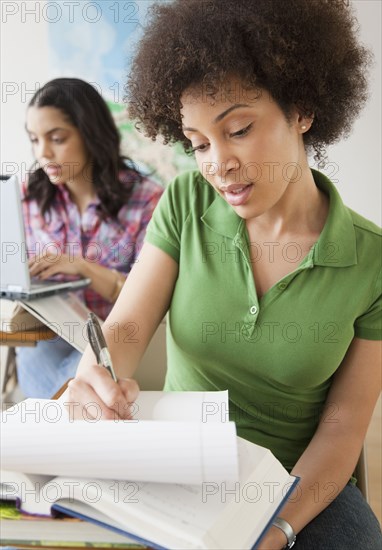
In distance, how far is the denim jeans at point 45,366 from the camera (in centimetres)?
155

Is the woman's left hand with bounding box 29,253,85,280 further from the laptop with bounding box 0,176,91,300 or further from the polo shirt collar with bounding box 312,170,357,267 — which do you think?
the polo shirt collar with bounding box 312,170,357,267

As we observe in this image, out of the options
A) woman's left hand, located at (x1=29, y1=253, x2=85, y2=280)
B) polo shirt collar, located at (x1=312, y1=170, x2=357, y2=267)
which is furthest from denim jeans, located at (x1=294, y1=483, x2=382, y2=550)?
woman's left hand, located at (x1=29, y1=253, x2=85, y2=280)

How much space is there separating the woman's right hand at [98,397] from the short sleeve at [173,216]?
37 centimetres

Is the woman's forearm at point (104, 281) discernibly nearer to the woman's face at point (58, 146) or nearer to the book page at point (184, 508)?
the woman's face at point (58, 146)

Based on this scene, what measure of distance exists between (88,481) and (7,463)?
0.08 metres

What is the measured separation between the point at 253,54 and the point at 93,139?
1.29m

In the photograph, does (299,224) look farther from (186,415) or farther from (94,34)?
(94,34)

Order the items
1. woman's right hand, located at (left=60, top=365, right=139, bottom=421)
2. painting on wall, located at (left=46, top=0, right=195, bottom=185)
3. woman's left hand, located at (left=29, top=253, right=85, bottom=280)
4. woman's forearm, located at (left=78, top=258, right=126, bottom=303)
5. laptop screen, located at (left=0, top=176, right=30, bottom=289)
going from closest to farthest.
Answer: woman's right hand, located at (left=60, top=365, right=139, bottom=421), laptop screen, located at (left=0, top=176, right=30, bottom=289), woman's left hand, located at (left=29, top=253, right=85, bottom=280), woman's forearm, located at (left=78, top=258, right=126, bottom=303), painting on wall, located at (left=46, top=0, right=195, bottom=185)

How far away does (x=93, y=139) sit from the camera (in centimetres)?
206

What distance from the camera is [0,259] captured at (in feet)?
4.22

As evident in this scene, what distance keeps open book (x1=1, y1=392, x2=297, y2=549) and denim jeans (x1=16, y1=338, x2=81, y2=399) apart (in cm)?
95

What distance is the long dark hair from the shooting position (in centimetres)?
203

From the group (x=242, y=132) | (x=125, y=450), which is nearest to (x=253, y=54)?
(x=242, y=132)

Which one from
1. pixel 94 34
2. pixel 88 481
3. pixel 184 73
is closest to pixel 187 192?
pixel 184 73
